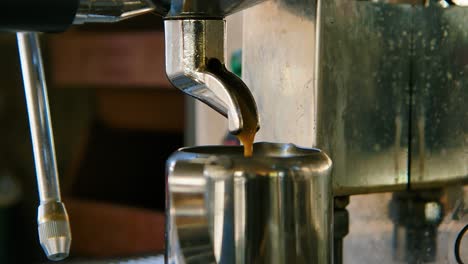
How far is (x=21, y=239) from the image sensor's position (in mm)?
2768

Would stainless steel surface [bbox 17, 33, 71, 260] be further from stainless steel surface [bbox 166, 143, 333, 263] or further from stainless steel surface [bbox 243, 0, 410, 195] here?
stainless steel surface [bbox 243, 0, 410, 195]

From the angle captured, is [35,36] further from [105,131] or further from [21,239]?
[21,239]

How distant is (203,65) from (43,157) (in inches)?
4.8

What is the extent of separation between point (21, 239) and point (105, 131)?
1.70 feet

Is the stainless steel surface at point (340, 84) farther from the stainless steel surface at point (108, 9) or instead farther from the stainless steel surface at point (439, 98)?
the stainless steel surface at point (108, 9)

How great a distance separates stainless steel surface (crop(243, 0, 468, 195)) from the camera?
578mm

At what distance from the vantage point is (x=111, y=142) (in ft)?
8.43

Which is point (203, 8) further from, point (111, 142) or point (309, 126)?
point (111, 142)

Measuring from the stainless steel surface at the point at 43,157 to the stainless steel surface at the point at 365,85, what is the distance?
18cm

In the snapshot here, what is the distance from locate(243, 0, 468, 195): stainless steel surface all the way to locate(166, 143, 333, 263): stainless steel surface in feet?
0.43

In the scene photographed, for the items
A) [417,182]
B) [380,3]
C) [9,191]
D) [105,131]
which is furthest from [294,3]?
[9,191]

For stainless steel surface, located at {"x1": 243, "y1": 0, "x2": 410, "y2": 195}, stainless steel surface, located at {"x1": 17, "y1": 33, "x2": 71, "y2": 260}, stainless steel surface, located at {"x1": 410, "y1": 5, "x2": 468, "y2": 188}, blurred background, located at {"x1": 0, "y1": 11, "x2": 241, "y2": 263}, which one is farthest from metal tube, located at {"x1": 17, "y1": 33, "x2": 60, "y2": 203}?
blurred background, located at {"x1": 0, "y1": 11, "x2": 241, "y2": 263}

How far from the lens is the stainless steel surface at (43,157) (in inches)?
19.4

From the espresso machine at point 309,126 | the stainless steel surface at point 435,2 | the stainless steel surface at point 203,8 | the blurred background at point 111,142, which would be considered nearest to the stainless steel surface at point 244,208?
the espresso machine at point 309,126
